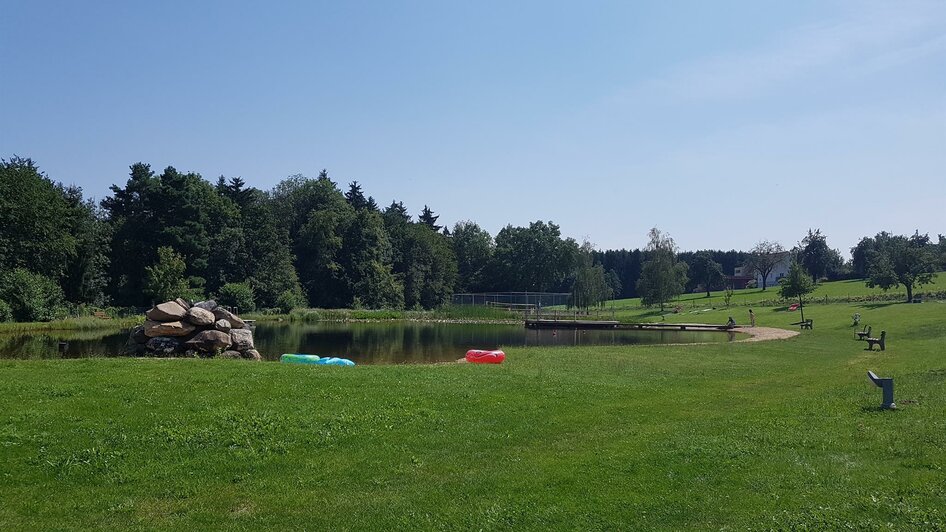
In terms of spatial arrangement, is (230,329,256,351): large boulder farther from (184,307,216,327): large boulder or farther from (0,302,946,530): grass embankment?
(0,302,946,530): grass embankment

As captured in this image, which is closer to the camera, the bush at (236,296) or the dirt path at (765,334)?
the dirt path at (765,334)

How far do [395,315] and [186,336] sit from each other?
1987 inches

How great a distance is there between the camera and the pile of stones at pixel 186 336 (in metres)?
23.2

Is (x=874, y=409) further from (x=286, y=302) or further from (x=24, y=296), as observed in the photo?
(x=286, y=302)

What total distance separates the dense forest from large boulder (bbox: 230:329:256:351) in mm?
30075

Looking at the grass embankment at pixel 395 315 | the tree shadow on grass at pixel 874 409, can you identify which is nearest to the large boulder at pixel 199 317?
the tree shadow on grass at pixel 874 409

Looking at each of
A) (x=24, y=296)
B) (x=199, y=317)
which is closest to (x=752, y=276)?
(x=24, y=296)

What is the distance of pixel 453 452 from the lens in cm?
922

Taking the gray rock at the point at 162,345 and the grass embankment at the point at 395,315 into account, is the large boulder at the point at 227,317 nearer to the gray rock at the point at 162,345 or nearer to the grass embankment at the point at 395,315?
the gray rock at the point at 162,345

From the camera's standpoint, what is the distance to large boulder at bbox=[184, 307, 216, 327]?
78.0 ft

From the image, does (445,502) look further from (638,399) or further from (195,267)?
(195,267)

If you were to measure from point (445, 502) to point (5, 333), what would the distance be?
42461 mm

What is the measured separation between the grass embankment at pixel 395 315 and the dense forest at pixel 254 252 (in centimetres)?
424

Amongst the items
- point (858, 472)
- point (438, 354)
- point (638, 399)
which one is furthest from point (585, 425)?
point (438, 354)
